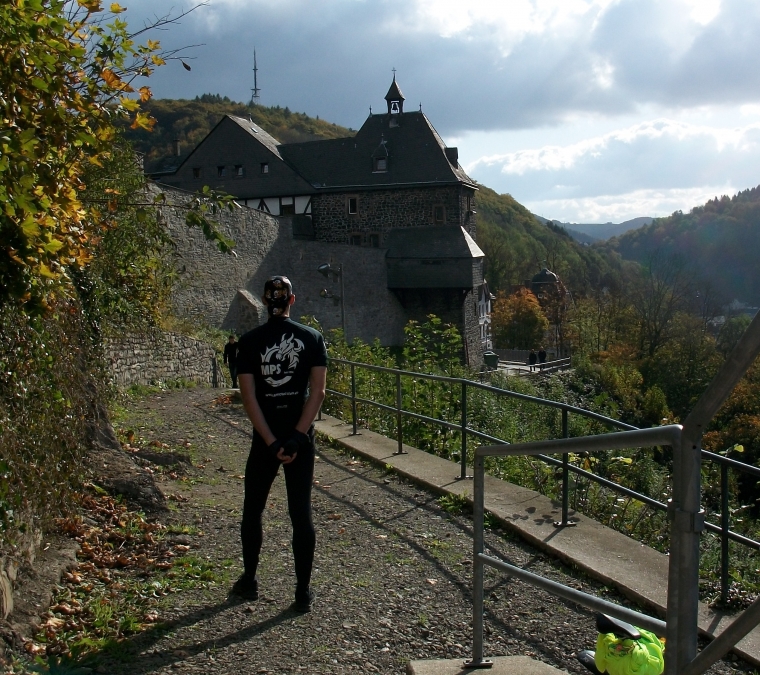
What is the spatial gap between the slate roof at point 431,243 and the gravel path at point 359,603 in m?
35.6

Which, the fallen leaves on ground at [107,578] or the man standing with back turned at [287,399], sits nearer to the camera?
the fallen leaves on ground at [107,578]

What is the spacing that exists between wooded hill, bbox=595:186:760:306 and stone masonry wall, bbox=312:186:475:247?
14431 millimetres

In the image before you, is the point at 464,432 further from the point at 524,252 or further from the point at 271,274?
the point at 524,252

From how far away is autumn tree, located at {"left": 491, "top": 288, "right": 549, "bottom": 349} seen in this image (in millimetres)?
62781

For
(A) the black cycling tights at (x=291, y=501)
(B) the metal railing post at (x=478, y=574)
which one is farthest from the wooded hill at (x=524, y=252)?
(B) the metal railing post at (x=478, y=574)

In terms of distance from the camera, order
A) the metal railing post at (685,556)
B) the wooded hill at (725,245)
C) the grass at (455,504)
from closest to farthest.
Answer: the metal railing post at (685,556) < the grass at (455,504) < the wooded hill at (725,245)

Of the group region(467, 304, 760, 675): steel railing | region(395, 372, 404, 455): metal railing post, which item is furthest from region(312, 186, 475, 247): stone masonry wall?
region(467, 304, 760, 675): steel railing

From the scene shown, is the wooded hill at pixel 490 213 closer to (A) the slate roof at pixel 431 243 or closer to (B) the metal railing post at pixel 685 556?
(A) the slate roof at pixel 431 243

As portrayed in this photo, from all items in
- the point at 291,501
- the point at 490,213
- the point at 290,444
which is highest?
the point at 490,213

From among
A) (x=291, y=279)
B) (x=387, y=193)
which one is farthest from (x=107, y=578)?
(x=387, y=193)

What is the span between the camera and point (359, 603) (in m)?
4.10

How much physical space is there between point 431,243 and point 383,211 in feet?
10.7

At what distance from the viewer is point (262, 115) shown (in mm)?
111438

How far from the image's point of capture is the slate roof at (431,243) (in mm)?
41375
